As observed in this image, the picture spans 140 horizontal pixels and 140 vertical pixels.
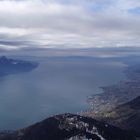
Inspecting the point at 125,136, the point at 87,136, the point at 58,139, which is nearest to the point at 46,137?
the point at 58,139

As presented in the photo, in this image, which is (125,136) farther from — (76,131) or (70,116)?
(70,116)

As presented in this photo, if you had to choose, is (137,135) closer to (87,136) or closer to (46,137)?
(87,136)

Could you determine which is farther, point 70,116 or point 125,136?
point 70,116

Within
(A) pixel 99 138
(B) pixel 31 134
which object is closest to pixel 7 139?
(B) pixel 31 134

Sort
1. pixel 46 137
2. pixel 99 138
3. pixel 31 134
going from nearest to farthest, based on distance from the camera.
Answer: pixel 99 138
pixel 46 137
pixel 31 134

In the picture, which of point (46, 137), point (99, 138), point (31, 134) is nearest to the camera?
point (99, 138)

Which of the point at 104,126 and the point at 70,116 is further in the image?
the point at 70,116
